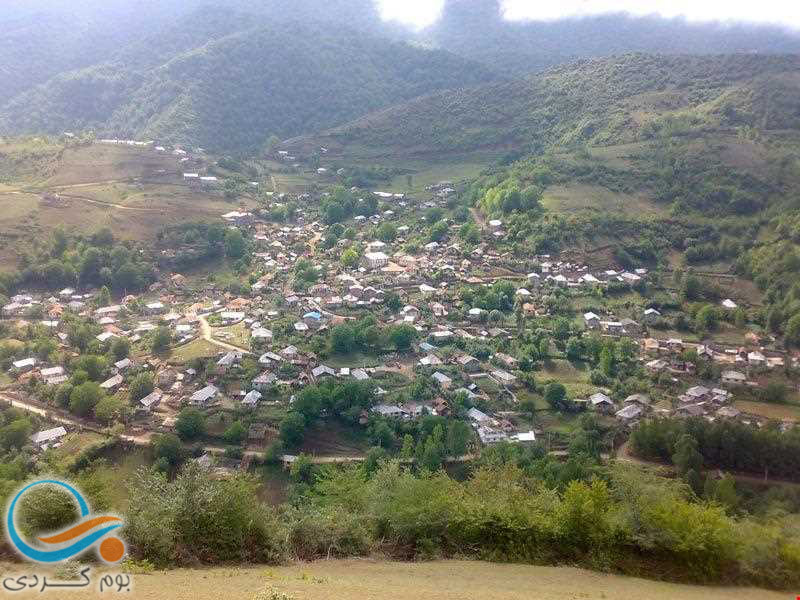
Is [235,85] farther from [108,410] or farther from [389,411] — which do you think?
[389,411]

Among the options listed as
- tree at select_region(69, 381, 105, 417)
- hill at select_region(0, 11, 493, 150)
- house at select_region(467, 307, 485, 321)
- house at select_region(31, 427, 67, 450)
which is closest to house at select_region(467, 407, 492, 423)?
house at select_region(467, 307, 485, 321)

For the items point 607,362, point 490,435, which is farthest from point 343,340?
point 607,362

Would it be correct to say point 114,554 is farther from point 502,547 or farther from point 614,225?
point 614,225

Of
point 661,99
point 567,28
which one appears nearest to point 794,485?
point 661,99

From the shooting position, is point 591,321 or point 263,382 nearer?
point 263,382

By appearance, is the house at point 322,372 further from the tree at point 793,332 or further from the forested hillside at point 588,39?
the forested hillside at point 588,39

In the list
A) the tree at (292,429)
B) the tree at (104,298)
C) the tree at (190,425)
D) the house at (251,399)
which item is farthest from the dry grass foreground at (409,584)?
the tree at (104,298)
